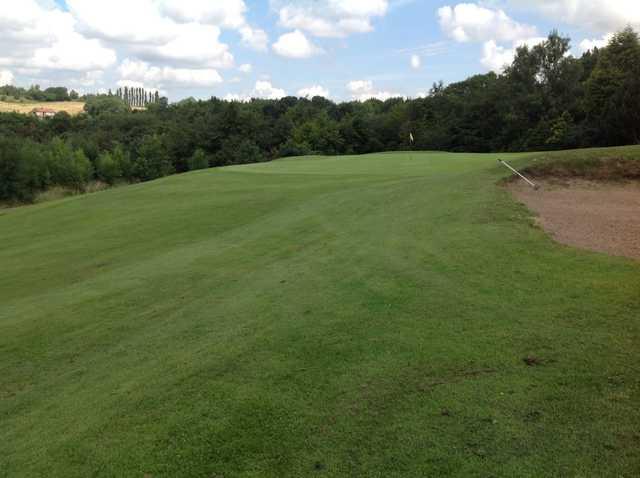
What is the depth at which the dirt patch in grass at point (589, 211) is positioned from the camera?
8.38 metres

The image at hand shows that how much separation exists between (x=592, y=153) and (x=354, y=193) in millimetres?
7161

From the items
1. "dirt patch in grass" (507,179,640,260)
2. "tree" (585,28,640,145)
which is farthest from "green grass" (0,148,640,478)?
"tree" (585,28,640,145)

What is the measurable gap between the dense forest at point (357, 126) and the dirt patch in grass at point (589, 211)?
3712cm

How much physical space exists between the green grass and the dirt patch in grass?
1.67 feet

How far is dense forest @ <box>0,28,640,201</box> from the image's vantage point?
159 ft

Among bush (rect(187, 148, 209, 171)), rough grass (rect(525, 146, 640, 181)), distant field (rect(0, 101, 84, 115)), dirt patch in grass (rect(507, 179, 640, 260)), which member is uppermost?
distant field (rect(0, 101, 84, 115))

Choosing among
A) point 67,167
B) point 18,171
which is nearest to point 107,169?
point 67,167

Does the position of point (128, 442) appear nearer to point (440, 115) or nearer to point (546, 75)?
point (546, 75)

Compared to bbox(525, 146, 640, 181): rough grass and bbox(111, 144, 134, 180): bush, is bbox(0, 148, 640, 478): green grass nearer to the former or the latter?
bbox(525, 146, 640, 181): rough grass

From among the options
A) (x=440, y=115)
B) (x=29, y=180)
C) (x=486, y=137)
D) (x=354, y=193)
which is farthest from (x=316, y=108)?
(x=354, y=193)

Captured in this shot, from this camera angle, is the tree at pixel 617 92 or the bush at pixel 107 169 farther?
the bush at pixel 107 169

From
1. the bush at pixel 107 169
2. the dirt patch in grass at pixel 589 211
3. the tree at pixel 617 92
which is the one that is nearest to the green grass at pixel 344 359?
the dirt patch in grass at pixel 589 211

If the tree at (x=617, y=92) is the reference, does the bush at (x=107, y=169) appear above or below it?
below

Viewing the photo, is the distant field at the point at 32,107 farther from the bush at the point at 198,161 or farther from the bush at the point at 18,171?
the bush at the point at 18,171
